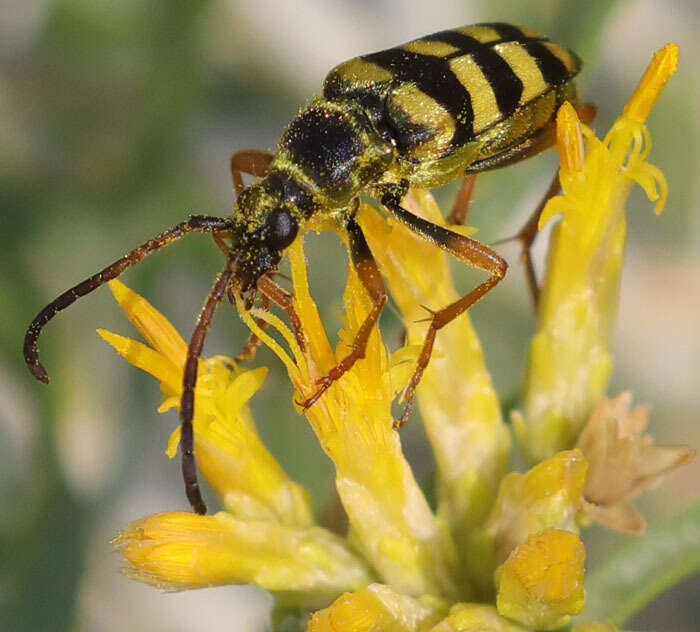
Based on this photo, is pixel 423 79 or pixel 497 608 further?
pixel 423 79

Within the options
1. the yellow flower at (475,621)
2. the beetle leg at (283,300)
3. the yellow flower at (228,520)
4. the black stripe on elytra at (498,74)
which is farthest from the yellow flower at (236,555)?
the black stripe on elytra at (498,74)

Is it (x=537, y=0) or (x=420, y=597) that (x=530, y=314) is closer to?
(x=537, y=0)

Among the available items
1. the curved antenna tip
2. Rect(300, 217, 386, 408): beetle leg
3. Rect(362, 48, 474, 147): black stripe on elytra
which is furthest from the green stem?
the curved antenna tip

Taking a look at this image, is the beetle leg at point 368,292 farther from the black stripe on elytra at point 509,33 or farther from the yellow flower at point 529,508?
the black stripe on elytra at point 509,33

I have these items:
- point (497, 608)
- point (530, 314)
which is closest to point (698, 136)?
point (530, 314)

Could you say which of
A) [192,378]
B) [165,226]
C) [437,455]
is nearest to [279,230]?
[192,378]

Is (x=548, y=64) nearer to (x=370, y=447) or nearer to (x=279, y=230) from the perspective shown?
(x=279, y=230)
